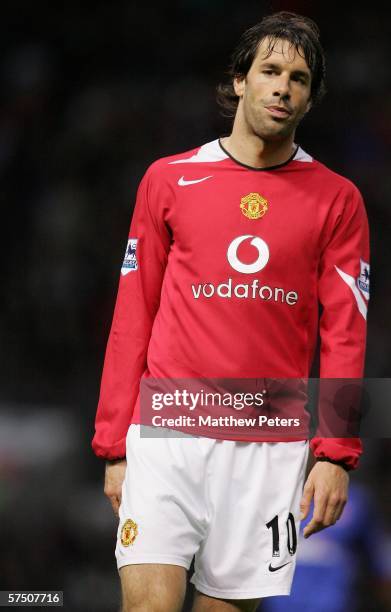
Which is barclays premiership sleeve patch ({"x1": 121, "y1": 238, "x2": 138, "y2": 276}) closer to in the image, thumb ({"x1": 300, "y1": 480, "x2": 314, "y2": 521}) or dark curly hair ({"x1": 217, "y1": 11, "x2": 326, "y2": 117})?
dark curly hair ({"x1": 217, "y1": 11, "x2": 326, "y2": 117})

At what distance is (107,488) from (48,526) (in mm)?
2294

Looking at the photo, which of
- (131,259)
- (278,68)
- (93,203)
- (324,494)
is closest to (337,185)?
(278,68)

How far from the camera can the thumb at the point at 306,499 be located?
10.1ft

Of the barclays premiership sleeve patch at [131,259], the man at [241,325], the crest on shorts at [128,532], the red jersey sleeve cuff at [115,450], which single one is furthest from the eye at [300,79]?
the crest on shorts at [128,532]

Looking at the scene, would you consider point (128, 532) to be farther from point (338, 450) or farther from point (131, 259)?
point (131, 259)

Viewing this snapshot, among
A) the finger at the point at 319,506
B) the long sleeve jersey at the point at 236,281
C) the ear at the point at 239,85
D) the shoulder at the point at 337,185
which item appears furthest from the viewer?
the ear at the point at 239,85

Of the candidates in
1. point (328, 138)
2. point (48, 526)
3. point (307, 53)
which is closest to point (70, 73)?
point (328, 138)

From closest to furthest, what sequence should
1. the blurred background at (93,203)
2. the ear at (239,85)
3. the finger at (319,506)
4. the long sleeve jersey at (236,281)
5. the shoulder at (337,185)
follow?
the finger at (319,506), the long sleeve jersey at (236,281), the shoulder at (337,185), the ear at (239,85), the blurred background at (93,203)

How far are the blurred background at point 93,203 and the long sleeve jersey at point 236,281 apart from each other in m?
2.20

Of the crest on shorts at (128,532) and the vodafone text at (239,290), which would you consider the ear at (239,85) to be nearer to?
the vodafone text at (239,290)

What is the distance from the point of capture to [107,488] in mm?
3326

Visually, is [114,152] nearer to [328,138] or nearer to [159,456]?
[328,138]

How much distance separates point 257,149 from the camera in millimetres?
3354

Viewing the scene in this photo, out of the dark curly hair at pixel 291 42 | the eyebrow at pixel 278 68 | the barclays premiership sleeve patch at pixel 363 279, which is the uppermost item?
the dark curly hair at pixel 291 42
